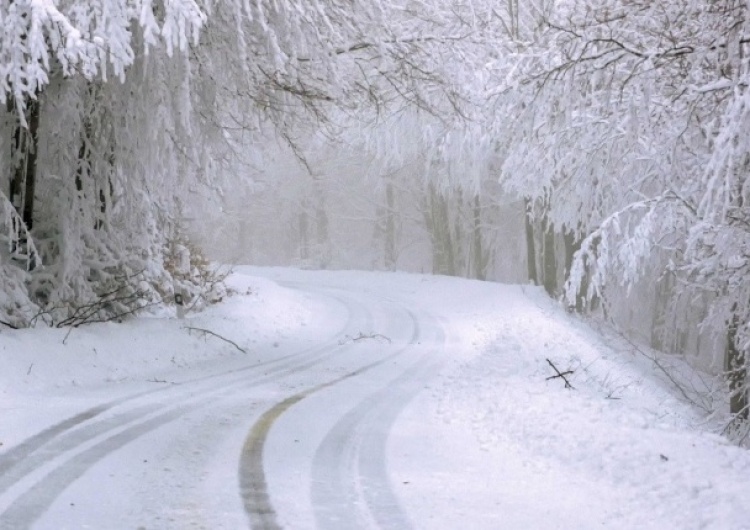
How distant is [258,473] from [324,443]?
1245 millimetres

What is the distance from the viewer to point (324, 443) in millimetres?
6891

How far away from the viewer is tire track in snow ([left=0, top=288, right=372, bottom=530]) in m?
4.77

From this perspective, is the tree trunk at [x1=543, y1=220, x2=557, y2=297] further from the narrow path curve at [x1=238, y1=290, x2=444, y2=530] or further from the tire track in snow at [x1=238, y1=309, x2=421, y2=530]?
the tire track in snow at [x1=238, y1=309, x2=421, y2=530]

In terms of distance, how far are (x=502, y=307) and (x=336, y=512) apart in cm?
1877

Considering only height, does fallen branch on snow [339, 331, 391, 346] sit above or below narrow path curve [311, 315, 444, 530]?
above

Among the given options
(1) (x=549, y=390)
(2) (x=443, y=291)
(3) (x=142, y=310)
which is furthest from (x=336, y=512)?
(2) (x=443, y=291)

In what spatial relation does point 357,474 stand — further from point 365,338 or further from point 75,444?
point 365,338

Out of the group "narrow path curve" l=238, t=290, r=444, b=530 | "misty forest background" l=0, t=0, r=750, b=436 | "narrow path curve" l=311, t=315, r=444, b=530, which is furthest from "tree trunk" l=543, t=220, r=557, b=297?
"narrow path curve" l=311, t=315, r=444, b=530

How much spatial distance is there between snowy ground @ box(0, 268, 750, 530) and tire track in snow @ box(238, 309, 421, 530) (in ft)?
0.08

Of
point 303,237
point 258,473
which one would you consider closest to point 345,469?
point 258,473

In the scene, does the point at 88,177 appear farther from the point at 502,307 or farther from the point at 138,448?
the point at 502,307

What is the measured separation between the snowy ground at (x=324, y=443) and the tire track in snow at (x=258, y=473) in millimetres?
23

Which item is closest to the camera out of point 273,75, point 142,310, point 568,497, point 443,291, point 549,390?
point 568,497

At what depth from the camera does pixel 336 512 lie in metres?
4.91
